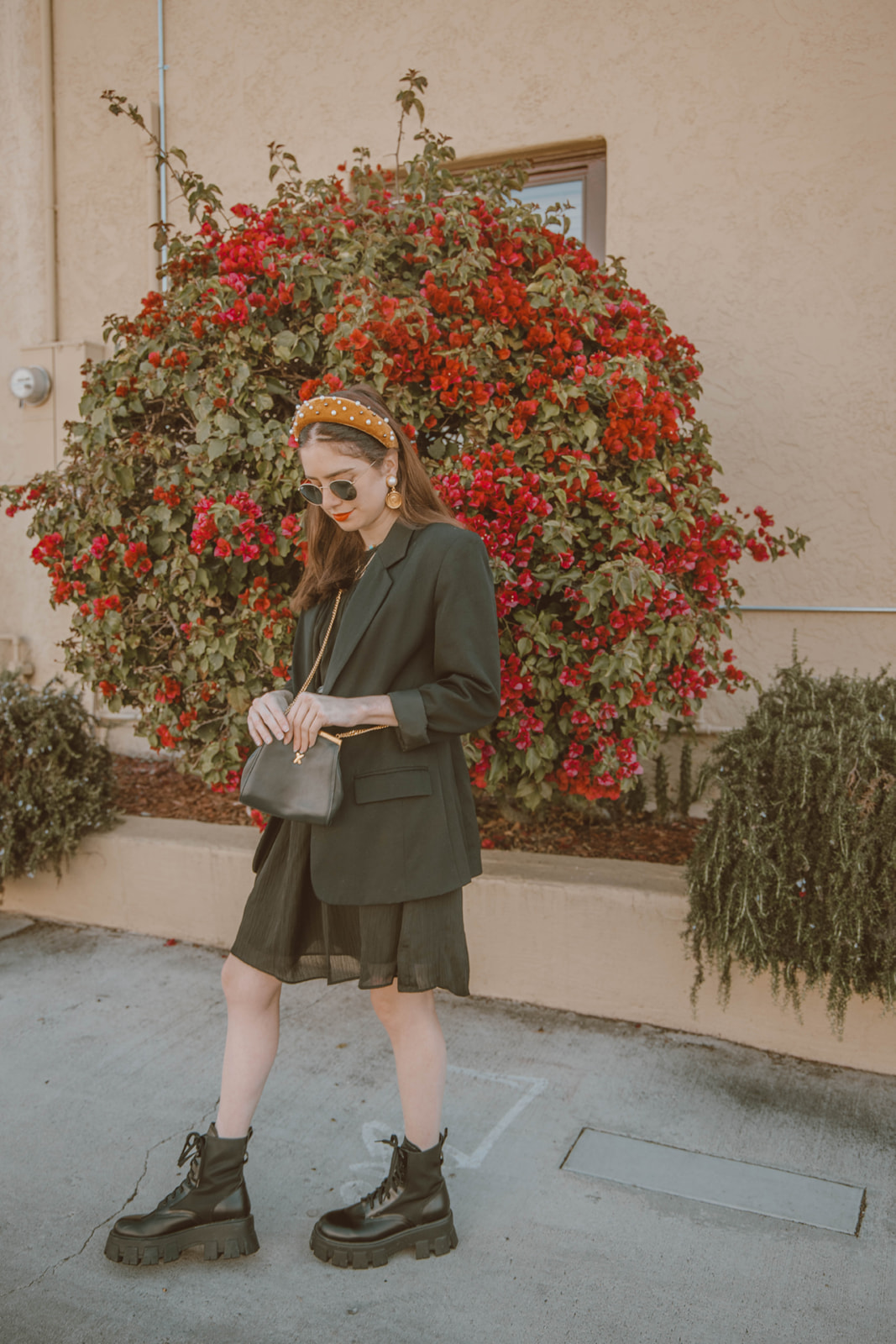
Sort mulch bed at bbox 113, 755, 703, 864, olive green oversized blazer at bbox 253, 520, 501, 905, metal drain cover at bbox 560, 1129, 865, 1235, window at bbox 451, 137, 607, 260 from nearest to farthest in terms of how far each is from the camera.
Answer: olive green oversized blazer at bbox 253, 520, 501, 905
metal drain cover at bbox 560, 1129, 865, 1235
mulch bed at bbox 113, 755, 703, 864
window at bbox 451, 137, 607, 260

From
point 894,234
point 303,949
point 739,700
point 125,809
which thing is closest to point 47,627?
point 125,809

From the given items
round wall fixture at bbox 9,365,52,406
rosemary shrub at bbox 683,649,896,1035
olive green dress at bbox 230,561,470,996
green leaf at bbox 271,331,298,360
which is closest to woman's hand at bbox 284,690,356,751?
olive green dress at bbox 230,561,470,996

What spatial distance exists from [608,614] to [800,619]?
178cm

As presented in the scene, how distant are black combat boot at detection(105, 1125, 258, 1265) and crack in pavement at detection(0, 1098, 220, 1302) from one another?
0.12 meters

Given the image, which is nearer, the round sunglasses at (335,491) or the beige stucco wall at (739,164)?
the round sunglasses at (335,491)

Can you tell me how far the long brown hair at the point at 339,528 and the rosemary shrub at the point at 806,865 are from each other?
59.7 inches

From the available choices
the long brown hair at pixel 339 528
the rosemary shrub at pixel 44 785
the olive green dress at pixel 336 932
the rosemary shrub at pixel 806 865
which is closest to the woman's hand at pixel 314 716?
the olive green dress at pixel 336 932

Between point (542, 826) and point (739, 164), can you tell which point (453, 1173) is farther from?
point (739, 164)

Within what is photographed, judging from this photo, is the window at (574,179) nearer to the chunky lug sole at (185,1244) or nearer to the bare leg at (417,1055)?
the bare leg at (417,1055)

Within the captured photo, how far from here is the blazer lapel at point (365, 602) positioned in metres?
2.19

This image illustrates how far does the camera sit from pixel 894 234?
4.52 metres

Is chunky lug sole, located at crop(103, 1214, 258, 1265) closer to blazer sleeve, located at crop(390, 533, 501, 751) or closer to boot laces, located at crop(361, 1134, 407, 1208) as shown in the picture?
boot laces, located at crop(361, 1134, 407, 1208)

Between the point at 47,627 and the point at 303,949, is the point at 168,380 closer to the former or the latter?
the point at 303,949

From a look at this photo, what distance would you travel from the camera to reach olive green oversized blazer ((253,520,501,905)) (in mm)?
2139
